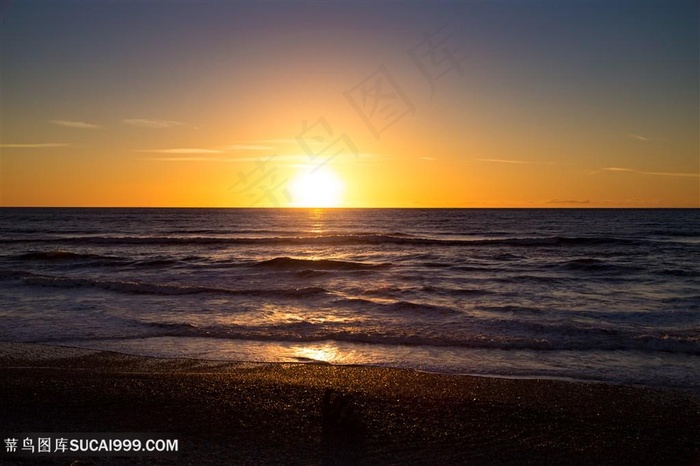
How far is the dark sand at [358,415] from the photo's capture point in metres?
5.60

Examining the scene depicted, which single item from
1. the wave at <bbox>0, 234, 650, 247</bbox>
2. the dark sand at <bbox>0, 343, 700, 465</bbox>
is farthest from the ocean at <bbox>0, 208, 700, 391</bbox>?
the wave at <bbox>0, 234, 650, 247</bbox>

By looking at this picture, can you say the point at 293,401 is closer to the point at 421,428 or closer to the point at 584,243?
the point at 421,428

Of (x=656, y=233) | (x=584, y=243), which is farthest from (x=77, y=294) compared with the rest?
(x=656, y=233)

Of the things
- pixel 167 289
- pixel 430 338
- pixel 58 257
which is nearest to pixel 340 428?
pixel 430 338

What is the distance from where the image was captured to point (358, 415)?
646 centimetres

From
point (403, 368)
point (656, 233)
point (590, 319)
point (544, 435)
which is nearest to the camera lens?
point (544, 435)

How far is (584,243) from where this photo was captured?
4244 centimetres

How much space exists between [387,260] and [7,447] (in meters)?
26.5

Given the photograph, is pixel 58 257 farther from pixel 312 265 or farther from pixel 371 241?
pixel 371 241

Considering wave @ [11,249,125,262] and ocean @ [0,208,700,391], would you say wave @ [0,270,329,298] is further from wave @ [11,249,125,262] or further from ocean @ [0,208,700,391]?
wave @ [11,249,125,262]

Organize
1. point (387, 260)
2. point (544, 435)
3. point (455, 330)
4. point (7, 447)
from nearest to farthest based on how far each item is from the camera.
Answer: point (7, 447), point (544, 435), point (455, 330), point (387, 260)

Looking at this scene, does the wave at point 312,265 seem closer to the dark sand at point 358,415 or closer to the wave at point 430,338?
the wave at point 430,338

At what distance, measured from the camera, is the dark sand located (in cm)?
560

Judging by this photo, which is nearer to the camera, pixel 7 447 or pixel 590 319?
pixel 7 447
